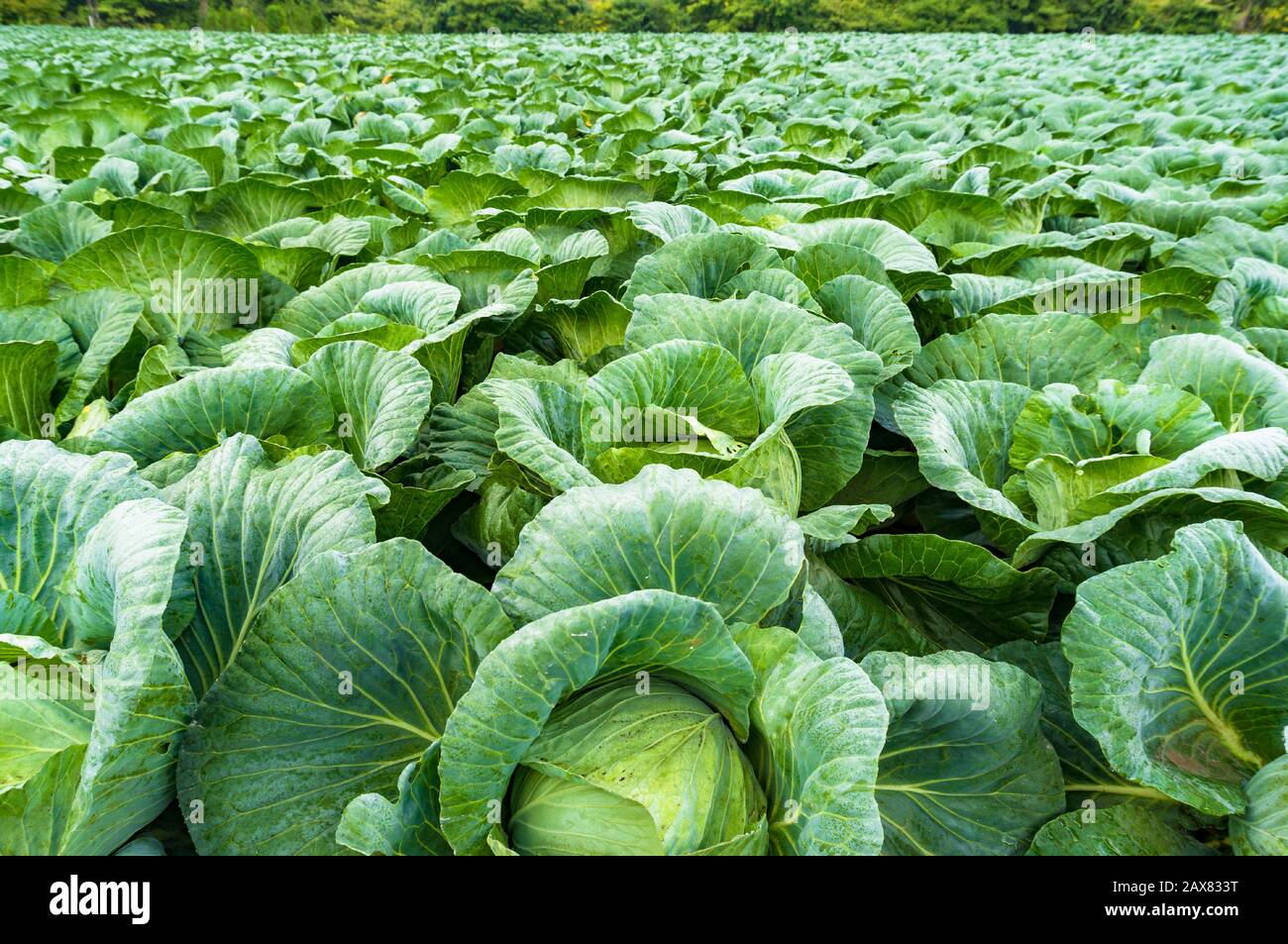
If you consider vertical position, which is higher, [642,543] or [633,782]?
[642,543]

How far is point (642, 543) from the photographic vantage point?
4.22 ft

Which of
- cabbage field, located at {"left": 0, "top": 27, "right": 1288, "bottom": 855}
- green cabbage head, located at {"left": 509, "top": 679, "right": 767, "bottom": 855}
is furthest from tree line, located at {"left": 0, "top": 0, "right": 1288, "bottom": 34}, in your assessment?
green cabbage head, located at {"left": 509, "top": 679, "right": 767, "bottom": 855}

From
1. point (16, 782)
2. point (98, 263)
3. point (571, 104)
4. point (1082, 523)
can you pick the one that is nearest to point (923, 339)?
point (1082, 523)

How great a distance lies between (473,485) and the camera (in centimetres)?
191

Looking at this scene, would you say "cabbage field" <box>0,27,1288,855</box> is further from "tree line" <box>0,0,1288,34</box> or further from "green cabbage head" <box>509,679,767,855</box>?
"tree line" <box>0,0,1288,34</box>

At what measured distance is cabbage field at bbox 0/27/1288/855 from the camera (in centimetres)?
114

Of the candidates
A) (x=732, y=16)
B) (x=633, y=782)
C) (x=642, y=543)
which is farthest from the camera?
(x=732, y=16)

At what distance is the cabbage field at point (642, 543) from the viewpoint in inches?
45.0

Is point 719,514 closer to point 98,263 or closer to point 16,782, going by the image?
point 16,782

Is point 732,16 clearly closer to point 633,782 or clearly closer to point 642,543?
point 642,543

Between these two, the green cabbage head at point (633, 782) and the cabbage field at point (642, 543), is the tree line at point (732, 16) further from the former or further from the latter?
the green cabbage head at point (633, 782)

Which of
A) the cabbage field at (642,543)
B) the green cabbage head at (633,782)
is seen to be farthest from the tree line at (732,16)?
the green cabbage head at (633,782)

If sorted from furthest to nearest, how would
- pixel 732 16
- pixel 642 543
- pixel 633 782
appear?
1. pixel 732 16
2. pixel 642 543
3. pixel 633 782

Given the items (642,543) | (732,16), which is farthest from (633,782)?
(732,16)
